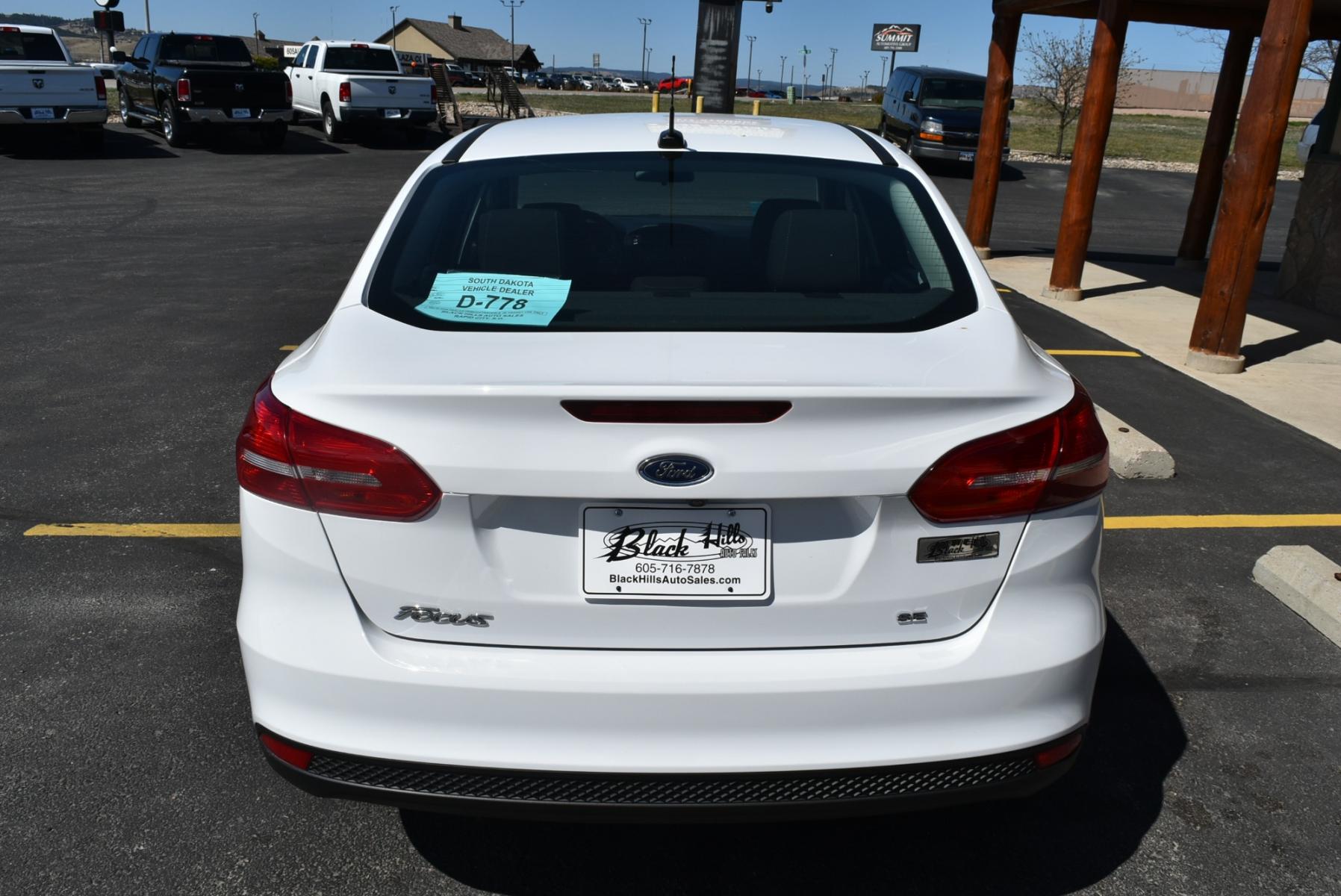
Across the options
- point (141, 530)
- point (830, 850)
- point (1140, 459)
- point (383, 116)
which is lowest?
point (141, 530)

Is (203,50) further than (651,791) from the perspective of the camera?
Yes

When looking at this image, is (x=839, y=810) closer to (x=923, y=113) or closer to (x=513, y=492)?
(x=513, y=492)

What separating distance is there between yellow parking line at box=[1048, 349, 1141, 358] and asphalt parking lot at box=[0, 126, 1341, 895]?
112 cm

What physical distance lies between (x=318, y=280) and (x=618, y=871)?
27.7 ft

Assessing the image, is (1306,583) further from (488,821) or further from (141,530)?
(141,530)

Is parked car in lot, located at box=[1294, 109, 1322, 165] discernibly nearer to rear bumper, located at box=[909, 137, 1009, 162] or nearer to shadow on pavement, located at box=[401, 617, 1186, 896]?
rear bumper, located at box=[909, 137, 1009, 162]

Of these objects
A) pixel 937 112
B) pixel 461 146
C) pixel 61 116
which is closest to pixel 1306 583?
pixel 461 146

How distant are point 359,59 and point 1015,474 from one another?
2492 centimetres

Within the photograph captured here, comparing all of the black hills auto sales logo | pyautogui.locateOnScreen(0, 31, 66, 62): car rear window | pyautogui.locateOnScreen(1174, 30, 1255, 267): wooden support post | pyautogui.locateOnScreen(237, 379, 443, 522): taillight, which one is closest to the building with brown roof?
the black hills auto sales logo

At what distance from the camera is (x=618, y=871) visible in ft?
8.82

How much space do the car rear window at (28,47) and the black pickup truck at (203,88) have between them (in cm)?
206

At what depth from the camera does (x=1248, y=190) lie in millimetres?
7480

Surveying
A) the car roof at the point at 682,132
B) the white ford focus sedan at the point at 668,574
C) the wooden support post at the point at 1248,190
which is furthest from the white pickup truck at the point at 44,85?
the white ford focus sedan at the point at 668,574

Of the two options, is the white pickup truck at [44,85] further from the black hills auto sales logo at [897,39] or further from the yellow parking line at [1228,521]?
the black hills auto sales logo at [897,39]
